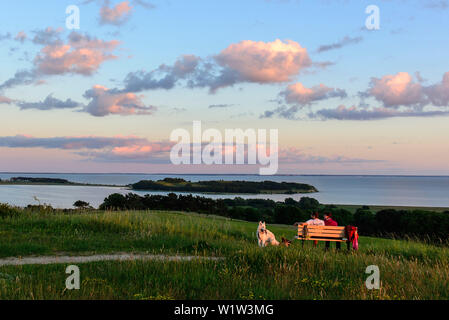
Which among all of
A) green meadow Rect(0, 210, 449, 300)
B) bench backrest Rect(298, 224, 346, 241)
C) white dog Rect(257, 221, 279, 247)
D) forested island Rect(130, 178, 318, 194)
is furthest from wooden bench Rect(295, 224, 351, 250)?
forested island Rect(130, 178, 318, 194)

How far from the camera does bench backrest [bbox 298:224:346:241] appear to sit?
16047 millimetres

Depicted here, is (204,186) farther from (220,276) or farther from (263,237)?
(220,276)

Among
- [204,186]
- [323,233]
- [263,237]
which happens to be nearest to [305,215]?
[204,186]

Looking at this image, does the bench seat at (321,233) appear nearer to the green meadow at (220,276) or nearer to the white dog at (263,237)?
the white dog at (263,237)

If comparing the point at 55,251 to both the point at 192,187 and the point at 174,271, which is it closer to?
the point at 174,271

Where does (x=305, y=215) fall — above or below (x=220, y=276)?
below

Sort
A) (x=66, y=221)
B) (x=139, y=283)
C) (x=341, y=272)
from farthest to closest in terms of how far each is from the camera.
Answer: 1. (x=66, y=221)
2. (x=341, y=272)
3. (x=139, y=283)

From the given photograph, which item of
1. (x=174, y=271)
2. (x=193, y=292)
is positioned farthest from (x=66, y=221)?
(x=193, y=292)

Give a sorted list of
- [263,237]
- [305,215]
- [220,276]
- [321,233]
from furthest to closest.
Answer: [305,215], [321,233], [263,237], [220,276]

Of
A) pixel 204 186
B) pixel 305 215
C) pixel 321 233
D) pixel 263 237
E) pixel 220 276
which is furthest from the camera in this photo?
pixel 204 186

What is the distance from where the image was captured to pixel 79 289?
8039mm

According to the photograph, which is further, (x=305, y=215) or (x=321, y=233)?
(x=305, y=215)

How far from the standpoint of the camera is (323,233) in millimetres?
16219
